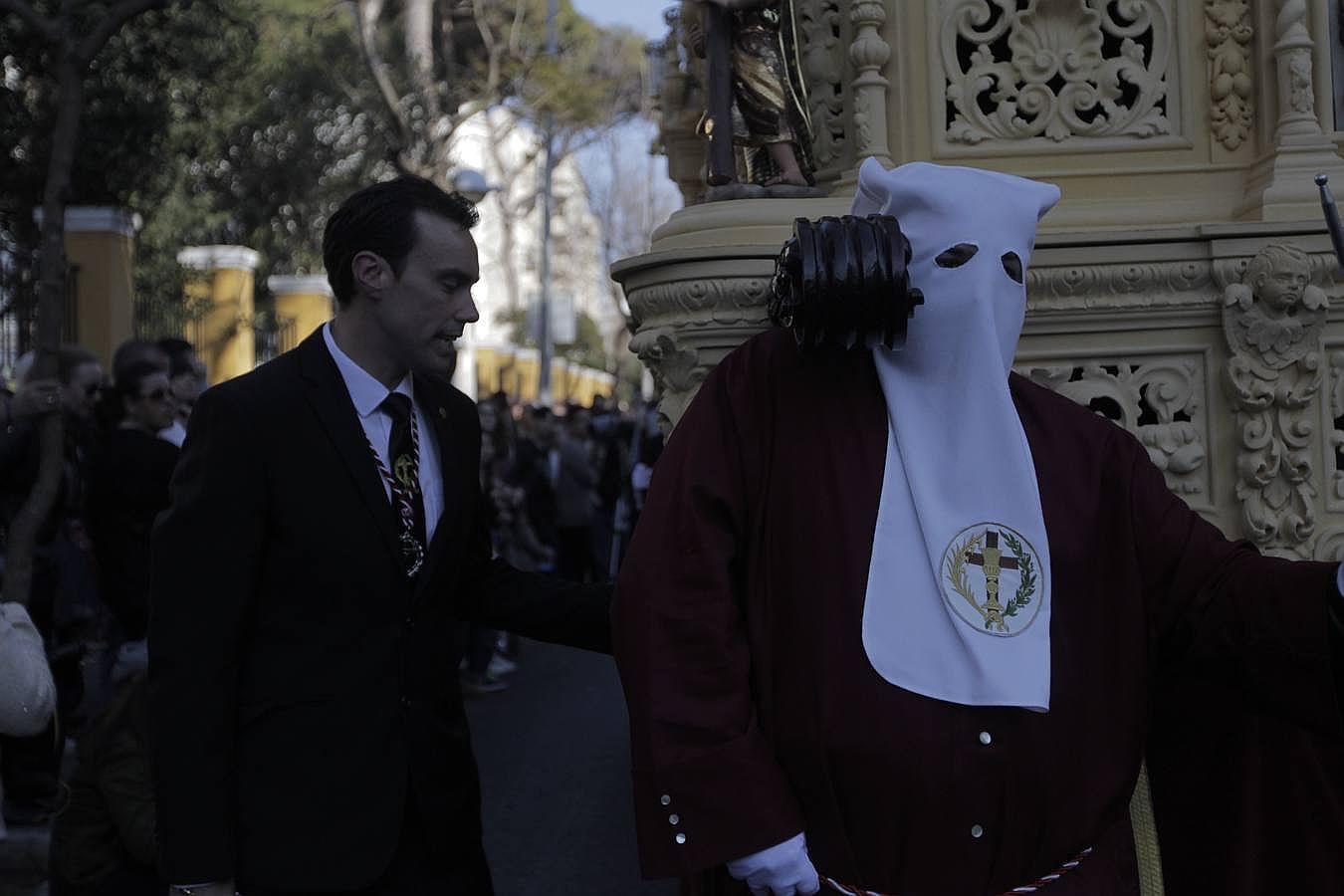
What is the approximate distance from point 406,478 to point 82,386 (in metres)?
4.23

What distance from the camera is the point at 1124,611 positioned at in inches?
102

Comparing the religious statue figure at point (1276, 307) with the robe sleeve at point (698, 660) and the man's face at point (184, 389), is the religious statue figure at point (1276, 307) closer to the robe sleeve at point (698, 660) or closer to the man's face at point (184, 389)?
the robe sleeve at point (698, 660)

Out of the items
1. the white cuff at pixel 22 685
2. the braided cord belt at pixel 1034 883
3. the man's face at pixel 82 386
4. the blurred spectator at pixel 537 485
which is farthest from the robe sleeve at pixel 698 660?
the blurred spectator at pixel 537 485

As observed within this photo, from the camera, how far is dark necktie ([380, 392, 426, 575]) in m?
2.72

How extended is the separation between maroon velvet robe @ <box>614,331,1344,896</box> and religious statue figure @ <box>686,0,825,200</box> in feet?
4.20

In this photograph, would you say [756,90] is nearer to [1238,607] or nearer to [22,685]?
[1238,607]

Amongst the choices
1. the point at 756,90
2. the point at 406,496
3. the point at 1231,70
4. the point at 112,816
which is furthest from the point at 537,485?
the point at 406,496

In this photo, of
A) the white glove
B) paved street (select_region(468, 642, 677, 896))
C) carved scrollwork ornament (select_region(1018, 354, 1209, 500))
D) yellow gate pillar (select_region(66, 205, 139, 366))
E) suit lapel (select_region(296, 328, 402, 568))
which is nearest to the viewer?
the white glove

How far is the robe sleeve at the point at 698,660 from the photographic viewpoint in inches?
92.6

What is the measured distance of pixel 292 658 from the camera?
2.59 metres

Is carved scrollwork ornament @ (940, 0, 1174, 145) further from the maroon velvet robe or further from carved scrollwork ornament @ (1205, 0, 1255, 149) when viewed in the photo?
the maroon velvet robe

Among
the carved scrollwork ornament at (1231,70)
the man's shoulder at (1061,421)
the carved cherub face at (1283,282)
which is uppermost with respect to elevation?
the carved scrollwork ornament at (1231,70)

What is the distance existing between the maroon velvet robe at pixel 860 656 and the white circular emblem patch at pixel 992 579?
3.6 inches

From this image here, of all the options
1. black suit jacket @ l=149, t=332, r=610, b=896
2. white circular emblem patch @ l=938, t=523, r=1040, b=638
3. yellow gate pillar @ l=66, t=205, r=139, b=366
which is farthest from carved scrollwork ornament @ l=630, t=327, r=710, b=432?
yellow gate pillar @ l=66, t=205, r=139, b=366
